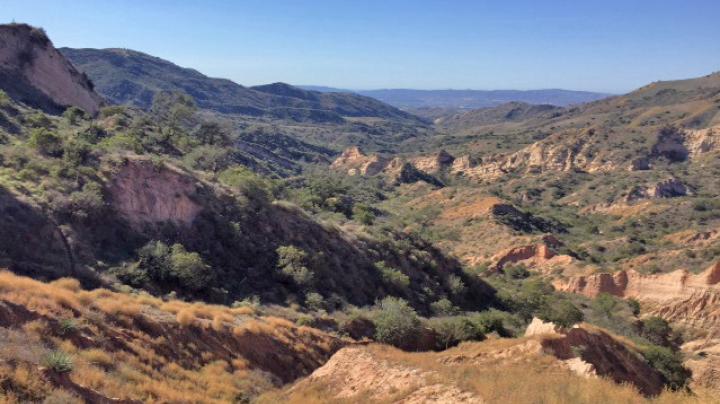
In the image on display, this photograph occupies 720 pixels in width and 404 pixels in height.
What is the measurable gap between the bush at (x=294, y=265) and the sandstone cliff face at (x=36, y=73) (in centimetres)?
3186

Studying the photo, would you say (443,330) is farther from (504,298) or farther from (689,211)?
(689,211)

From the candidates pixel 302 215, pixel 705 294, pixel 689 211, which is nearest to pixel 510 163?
pixel 689 211

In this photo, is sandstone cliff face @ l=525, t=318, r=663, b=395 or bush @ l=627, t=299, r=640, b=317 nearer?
sandstone cliff face @ l=525, t=318, r=663, b=395

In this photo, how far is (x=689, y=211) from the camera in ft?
198

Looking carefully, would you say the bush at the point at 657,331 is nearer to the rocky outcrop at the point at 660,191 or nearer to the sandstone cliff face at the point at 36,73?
the rocky outcrop at the point at 660,191

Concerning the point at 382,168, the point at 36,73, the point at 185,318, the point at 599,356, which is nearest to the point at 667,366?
the point at 599,356

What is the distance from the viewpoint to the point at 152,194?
25688 millimetres

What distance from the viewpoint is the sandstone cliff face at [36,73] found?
45.0 m

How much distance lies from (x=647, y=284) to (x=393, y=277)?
22682 mm

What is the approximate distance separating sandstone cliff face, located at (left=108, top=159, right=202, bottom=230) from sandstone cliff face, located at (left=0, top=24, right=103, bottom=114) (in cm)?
2476

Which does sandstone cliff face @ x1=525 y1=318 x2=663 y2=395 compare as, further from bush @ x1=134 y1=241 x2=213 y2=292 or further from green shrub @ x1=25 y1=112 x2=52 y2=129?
green shrub @ x1=25 y1=112 x2=52 y2=129

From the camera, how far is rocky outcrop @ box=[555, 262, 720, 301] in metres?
34.5

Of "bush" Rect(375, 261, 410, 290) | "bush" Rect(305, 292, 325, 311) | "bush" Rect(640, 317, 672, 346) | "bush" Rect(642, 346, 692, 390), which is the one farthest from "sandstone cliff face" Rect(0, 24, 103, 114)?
"bush" Rect(640, 317, 672, 346)

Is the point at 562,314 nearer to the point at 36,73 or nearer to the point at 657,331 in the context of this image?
the point at 657,331
